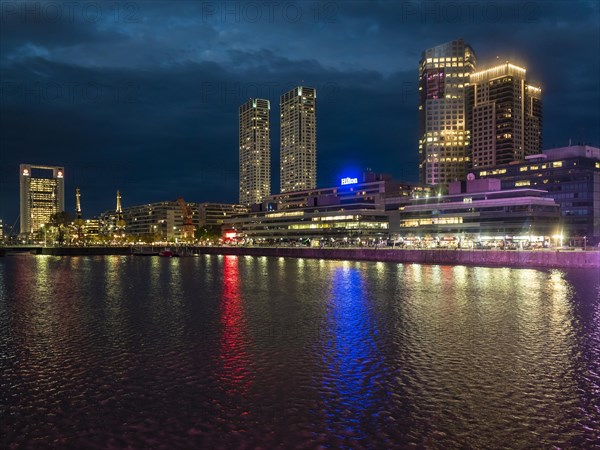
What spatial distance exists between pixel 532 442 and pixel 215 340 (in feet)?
67.4

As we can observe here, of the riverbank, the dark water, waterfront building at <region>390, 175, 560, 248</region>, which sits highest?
waterfront building at <region>390, 175, 560, 248</region>

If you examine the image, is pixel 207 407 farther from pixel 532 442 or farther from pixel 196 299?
pixel 196 299

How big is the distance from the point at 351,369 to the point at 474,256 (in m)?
91.5

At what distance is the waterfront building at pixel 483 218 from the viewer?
531 ft

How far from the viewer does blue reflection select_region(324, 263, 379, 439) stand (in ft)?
60.8

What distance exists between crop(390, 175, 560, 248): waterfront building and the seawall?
37.1m

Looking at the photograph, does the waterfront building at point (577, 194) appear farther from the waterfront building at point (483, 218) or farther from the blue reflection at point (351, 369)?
the blue reflection at point (351, 369)

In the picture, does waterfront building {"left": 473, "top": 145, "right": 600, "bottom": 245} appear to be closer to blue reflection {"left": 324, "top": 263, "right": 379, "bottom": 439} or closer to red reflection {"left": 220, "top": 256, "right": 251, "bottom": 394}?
blue reflection {"left": 324, "top": 263, "right": 379, "bottom": 439}

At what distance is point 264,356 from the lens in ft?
90.3

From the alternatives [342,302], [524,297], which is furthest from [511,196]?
[342,302]

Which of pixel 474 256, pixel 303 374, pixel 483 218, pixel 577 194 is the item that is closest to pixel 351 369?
pixel 303 374

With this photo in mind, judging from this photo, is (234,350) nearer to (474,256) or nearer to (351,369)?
(351,369)

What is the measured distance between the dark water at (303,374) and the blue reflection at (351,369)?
0.30 ft

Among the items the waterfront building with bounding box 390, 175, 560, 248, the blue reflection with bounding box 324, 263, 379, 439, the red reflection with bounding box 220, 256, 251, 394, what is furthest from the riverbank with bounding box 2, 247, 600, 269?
the red reflection with bounding box 220, 256, 251, 394
